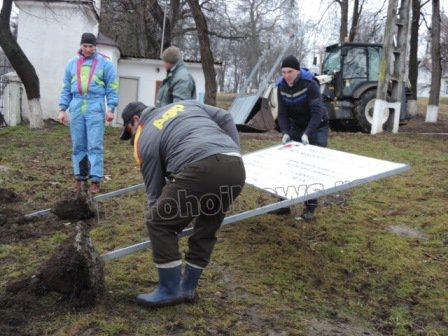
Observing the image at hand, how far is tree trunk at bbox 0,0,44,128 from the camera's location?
13523mm

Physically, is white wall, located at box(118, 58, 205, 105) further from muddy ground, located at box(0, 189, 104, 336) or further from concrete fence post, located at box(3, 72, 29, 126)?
muddy ground, located at box(0, 189, 104, 336)

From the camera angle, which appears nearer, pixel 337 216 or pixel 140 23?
pixel 337 216

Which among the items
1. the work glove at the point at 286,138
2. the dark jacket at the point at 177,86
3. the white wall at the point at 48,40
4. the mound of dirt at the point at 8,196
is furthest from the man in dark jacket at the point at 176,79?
the white wall at the point at 48,40

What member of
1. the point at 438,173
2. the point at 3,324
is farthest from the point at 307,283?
the point at 438,173

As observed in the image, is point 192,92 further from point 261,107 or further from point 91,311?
point 261,107

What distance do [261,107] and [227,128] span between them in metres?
12.5

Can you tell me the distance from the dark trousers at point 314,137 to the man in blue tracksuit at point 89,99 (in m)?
2.04

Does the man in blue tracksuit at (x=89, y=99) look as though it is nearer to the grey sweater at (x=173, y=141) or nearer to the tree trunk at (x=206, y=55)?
the grey sweater at (x=173, y=141)

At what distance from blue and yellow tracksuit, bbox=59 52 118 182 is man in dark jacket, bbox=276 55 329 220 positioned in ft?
6.58

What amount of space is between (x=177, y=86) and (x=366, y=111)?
37.3 feet

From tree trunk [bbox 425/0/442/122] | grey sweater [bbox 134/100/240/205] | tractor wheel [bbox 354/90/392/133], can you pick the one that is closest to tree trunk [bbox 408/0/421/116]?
tree trunk [bbox 425/0/442/122]

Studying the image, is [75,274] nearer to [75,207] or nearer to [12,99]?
[75,207]

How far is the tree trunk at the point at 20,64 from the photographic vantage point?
13523mm

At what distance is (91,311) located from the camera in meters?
3.29
